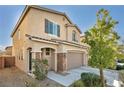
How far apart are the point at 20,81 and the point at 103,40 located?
322 cm

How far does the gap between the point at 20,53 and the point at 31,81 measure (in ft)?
5.01

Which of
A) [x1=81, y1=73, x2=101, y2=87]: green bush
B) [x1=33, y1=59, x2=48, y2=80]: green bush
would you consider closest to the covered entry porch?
[x1=33, y1=59, x2=48, y2=80]: green bush

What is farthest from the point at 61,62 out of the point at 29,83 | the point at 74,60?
the point at 29,83

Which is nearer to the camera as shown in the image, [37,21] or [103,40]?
[103,40]

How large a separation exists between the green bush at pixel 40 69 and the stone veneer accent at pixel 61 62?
0.75 metres

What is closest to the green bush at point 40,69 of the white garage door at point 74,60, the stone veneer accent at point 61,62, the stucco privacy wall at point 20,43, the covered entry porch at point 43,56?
the covered entry porch at point 43,56

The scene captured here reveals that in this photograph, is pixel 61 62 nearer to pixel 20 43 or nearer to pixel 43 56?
pixel 43 56

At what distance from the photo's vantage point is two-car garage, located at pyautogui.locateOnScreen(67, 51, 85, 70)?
7969mm

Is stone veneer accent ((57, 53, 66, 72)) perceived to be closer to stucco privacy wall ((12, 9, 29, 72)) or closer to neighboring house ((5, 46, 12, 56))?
stucco privacy wall ((12, 9, 29, 72))

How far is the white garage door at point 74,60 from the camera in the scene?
7.97m

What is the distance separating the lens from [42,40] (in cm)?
699
